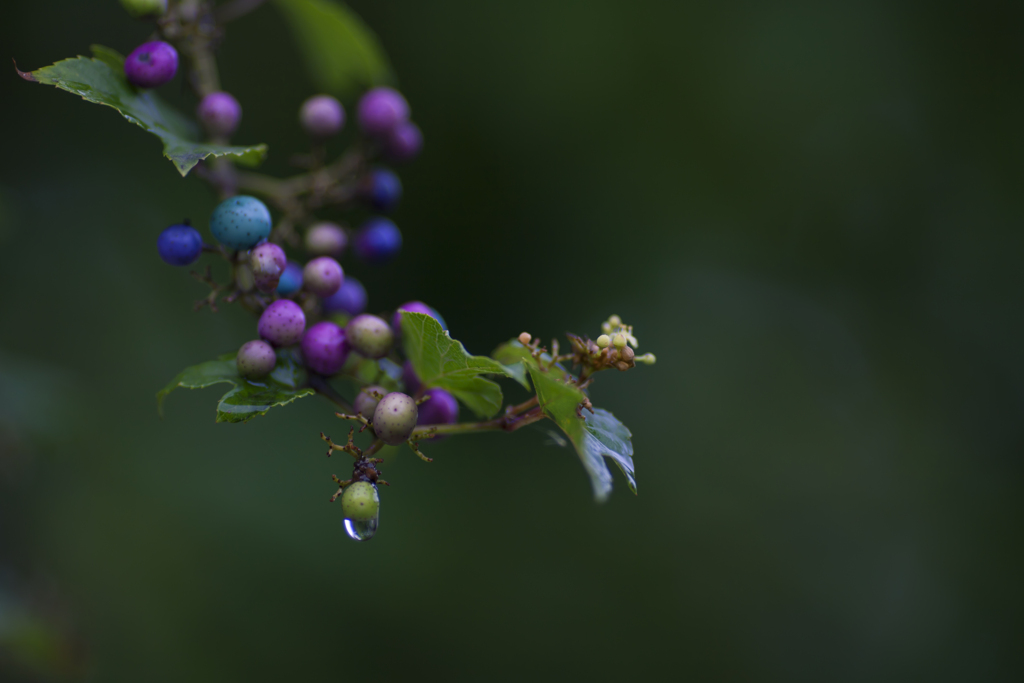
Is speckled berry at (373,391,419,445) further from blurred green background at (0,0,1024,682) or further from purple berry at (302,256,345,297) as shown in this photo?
blurred green background at (0,0,1024,682)

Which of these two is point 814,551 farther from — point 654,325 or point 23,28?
point 23,28

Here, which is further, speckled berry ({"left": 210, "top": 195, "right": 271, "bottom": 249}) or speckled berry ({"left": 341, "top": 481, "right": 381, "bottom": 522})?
speckled berry ({"left": 210, "top": 195, "right": 271, "bottom": 249})

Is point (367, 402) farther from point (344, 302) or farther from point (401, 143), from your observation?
point (401, 143)

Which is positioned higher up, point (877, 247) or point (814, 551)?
point (877, 247)

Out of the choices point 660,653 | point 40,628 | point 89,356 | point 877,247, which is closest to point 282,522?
point 89,356

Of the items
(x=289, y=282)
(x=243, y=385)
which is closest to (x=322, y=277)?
(x=289, y=282)

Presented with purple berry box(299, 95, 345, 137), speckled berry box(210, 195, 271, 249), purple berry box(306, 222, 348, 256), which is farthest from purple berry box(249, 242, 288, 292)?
purple berry box(299, 95, 345, 137)
